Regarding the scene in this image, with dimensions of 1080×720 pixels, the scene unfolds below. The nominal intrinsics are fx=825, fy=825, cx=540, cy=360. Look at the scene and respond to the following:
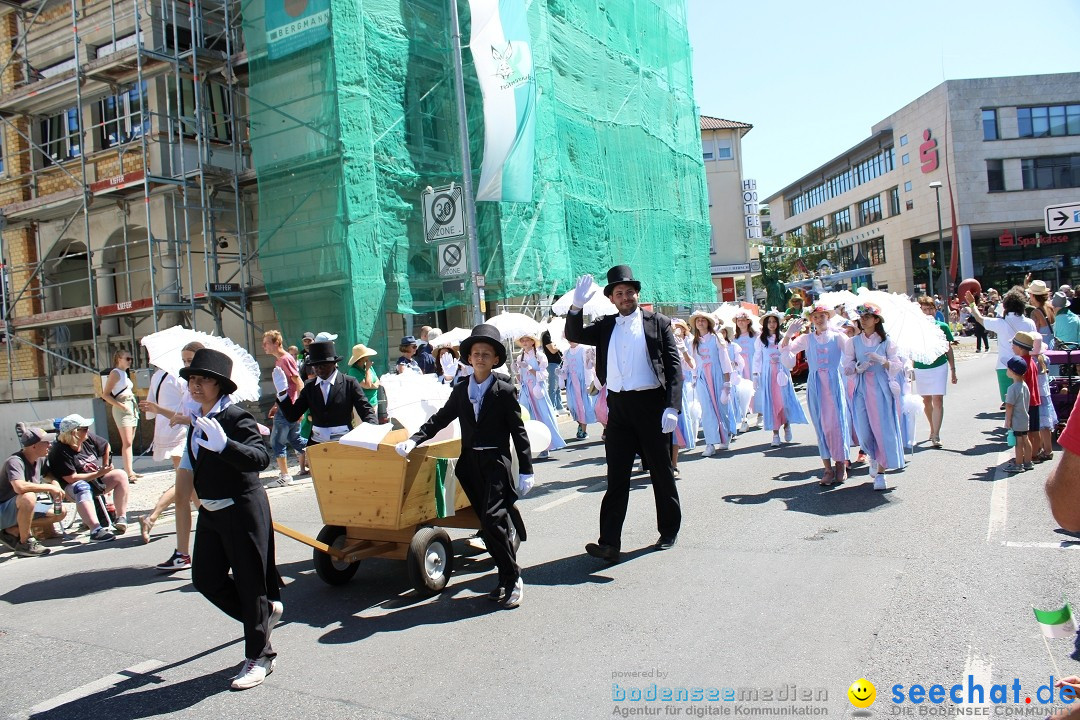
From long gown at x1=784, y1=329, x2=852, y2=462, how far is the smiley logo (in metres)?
4.74

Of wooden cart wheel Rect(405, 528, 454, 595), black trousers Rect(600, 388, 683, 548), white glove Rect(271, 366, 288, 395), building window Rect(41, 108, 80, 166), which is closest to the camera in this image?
wooden cart wheel Rect(405, 528, 454, 595)

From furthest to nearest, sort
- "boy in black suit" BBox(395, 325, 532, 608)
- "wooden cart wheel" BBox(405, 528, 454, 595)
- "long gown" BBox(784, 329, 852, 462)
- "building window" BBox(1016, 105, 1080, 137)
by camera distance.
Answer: "building window" BBox(1016, 105, 1080, 137) < "long gown" BBox(784, 329, 852, 462) < "wooden cart wheel" BBox(405, 528, 454, 595) < "boy in black suit" BBox(395, 325, 532, 608)

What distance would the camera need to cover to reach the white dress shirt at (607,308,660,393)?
650 centimetres

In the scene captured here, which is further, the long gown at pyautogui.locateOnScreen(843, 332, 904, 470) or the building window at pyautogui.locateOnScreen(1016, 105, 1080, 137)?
the building window at pyautogui.locateOnScreen(1016, 105, 1080, 137)

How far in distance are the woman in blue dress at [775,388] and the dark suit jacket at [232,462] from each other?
768 centimetres

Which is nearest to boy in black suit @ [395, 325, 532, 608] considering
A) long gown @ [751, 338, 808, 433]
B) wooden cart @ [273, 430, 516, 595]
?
wooden cart @ [273, 430, 516, 595]

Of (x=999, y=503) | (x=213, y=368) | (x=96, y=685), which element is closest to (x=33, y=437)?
(x=96, y=685)

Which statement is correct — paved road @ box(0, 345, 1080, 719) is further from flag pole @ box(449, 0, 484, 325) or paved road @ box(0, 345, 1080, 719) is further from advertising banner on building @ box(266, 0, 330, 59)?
advertising banner on building @ box(266, 0, 330, 59)

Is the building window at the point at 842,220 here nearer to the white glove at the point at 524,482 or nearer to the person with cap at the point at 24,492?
the person with cap at the point at 24,492

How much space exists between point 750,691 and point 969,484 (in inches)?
206

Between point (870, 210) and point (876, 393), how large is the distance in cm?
6854

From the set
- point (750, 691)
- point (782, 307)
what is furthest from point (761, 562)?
point (782, 307)

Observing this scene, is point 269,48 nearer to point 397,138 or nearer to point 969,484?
point 397,138

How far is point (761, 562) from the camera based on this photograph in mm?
5902
